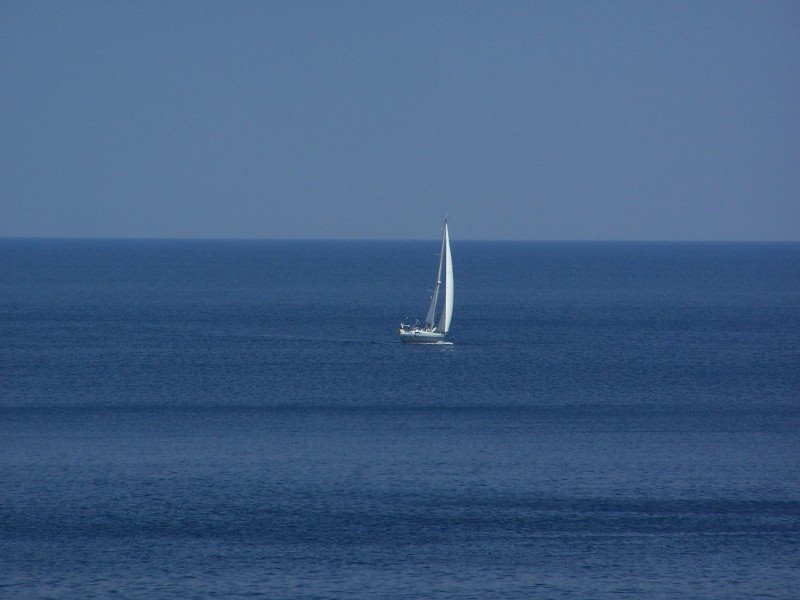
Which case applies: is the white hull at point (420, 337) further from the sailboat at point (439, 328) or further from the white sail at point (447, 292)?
the white sail at point (447, 292)

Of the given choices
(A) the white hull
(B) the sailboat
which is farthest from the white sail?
(A) the white hull

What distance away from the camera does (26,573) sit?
48281 millimetres

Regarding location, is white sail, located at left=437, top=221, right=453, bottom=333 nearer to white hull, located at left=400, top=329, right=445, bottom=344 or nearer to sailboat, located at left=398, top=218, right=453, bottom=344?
sailboat, located at left=398, top=218, right=453, bottom=344

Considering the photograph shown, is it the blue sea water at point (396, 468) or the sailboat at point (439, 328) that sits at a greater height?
the sailboat at point (439, 328)

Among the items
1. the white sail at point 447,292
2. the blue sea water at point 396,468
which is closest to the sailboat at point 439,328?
the white sail at point 447,292

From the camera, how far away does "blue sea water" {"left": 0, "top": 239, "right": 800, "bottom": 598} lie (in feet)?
162

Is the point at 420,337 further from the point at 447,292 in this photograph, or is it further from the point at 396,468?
the point at 396,468

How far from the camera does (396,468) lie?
214 ft

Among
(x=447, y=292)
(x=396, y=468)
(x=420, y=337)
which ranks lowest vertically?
(x=396, y=468)

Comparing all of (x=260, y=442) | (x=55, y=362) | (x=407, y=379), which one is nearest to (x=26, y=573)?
(x=260, y=442)

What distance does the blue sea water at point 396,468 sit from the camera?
162 ft

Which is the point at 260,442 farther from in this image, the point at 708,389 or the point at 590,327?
the point at 590,327

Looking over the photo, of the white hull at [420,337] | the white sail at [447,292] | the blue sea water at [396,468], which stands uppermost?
the white sail at [447,292]

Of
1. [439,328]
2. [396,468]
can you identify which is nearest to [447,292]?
[439,328]
